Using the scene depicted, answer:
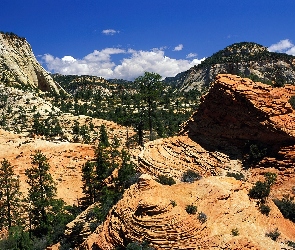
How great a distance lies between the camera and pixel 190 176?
1106 inches

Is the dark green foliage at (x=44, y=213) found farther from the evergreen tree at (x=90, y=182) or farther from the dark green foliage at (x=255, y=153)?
the dark green foliage at (x=255, y=153)

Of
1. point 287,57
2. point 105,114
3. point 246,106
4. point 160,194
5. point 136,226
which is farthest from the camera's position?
point 287,57

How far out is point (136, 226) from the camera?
758 inches

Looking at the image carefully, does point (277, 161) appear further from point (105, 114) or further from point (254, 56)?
point (254, 56)

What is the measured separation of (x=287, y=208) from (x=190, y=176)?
812 cm

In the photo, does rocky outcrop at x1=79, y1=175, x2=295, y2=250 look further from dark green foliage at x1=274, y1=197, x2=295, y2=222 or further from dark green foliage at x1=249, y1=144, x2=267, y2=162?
dark green foliage at x1=249, y1=144, x2=267, y2=162

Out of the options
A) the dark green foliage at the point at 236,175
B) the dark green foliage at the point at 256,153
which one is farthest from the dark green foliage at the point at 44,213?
the dark green foliage at the point at 256,153

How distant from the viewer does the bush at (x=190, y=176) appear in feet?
87.8

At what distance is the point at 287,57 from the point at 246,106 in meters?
159

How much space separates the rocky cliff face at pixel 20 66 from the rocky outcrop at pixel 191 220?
8355cm

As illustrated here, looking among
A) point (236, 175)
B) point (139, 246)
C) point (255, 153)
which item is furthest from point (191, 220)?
point (255, 153)

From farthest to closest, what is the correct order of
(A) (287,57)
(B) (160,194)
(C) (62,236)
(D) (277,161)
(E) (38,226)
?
(A) (287,57)
(E) (38,226)
(D) (277,161)
(C) (62,236)
(B) (160,194)

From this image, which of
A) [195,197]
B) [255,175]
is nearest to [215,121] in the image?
[255,175]

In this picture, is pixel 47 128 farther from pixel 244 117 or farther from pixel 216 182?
pixel 216 182
